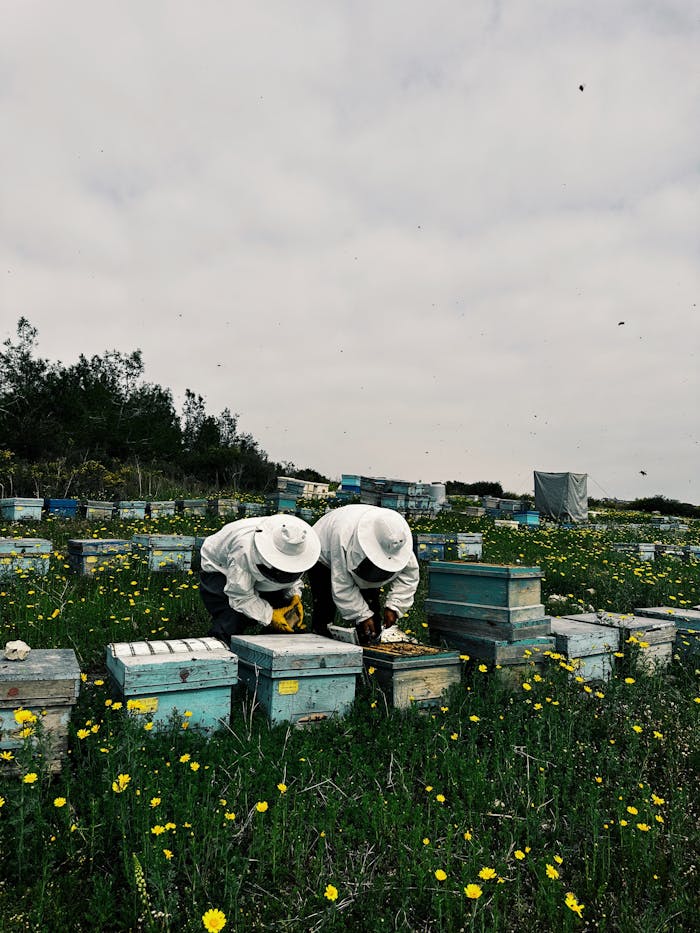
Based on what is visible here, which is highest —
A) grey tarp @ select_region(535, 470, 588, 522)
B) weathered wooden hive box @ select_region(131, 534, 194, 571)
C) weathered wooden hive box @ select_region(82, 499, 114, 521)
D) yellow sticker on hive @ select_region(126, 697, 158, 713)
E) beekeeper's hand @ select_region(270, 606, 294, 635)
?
grey tarp @ select_region(535, 470, 588, 522)

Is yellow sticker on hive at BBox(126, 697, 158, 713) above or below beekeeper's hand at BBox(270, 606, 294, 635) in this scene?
below

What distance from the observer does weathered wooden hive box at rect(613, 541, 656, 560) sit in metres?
14.7

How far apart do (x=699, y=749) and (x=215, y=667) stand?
336 centimetres

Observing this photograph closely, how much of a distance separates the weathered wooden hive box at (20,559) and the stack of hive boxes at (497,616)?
250 inches

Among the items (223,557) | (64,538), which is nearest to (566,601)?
(223,557)

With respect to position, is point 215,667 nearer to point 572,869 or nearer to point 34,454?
point 572,869

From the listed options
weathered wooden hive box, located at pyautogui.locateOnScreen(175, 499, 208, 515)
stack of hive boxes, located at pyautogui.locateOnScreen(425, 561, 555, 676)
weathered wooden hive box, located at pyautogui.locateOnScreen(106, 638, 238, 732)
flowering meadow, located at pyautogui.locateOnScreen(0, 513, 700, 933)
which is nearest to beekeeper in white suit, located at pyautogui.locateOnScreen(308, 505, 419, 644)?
stack of hive boxes, located at pyautogui.locateOnScreen(425, 561, 555, 676)

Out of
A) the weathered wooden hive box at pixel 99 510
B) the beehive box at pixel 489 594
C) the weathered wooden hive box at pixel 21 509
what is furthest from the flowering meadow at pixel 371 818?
the weathered wooden hive box at pixel 99 510

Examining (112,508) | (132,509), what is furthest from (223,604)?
(112,508)

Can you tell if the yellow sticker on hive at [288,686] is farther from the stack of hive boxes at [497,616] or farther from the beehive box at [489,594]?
the beehive box at [489,594]

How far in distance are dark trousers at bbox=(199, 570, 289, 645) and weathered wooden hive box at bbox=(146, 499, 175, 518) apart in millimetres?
11649

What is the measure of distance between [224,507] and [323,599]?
41.3 feet

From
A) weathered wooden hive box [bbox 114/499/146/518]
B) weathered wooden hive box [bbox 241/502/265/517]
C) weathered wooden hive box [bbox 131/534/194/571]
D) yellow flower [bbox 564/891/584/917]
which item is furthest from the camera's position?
weathered wooden hive box [bbox 241/502/265/517]

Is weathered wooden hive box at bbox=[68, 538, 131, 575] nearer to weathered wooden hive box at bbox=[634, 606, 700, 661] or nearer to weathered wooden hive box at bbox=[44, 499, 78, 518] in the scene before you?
weathered wooden hive box at bbox=[634, 606, 700, 661]
